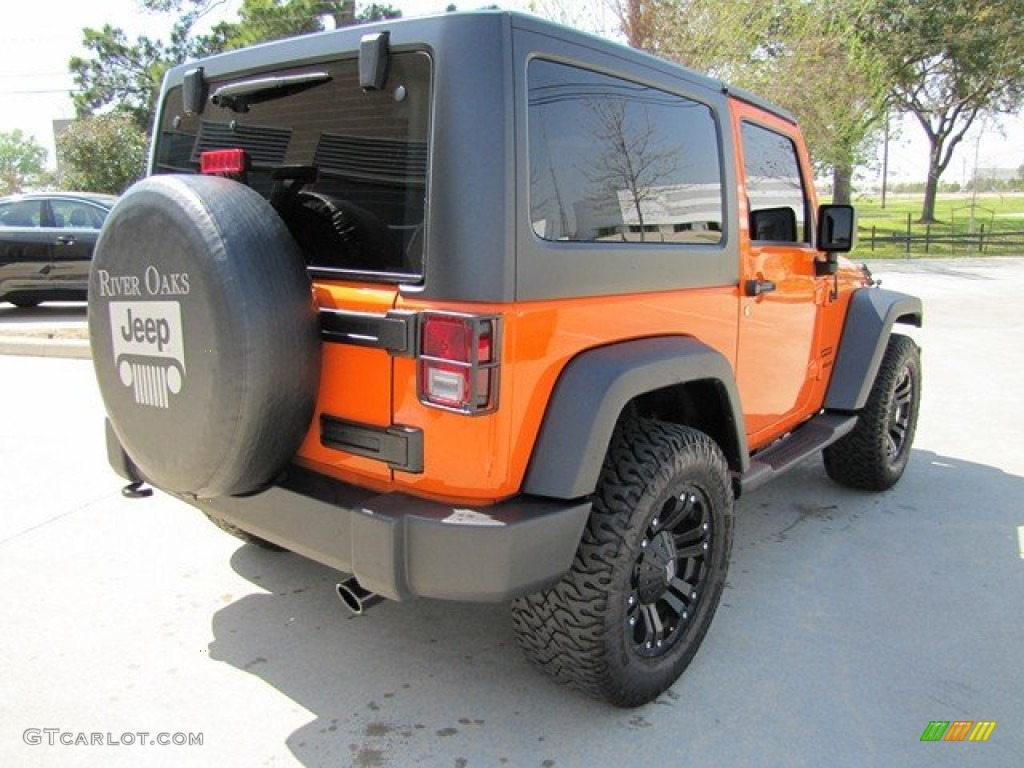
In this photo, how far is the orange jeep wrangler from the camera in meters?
2.06

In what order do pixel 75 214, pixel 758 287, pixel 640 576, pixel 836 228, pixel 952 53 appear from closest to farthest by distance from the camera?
1. pixel 640 576
2. pixel 758 287
3. pixel 836 228
4. pixel 75 214
5. pixel 952 53

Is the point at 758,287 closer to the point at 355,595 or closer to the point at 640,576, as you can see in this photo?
the point at 640,576

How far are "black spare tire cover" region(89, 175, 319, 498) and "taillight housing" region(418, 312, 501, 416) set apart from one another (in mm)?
365

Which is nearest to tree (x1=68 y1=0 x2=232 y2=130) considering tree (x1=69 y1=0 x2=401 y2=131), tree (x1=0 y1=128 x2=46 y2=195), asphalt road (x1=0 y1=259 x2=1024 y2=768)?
tree (x1=69 y1=0 x2=401 y2=131)

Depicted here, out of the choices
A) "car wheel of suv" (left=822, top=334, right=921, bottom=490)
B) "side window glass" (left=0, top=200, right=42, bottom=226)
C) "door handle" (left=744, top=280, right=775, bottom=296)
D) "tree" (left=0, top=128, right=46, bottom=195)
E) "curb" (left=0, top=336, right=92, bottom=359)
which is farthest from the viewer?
"tree" (left=0, top=128, right=46, bottom=195)

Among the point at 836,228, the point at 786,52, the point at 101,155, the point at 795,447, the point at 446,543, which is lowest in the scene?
the point at 795,447

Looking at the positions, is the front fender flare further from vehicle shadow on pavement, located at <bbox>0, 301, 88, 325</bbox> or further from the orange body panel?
vehicle shadow on pavement, located at <bbox>0, 301, 88, 325</bbox>

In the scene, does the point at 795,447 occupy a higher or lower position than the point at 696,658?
higher

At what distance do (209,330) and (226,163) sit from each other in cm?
67

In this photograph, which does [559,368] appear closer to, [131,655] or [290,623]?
[290,623]

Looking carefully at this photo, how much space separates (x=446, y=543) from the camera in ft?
6.70

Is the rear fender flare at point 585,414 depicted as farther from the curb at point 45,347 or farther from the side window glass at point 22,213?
the side window glass at point 22,213

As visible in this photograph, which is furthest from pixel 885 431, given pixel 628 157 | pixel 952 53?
pixel 952 53

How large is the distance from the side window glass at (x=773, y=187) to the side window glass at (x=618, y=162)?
367 millimetres
